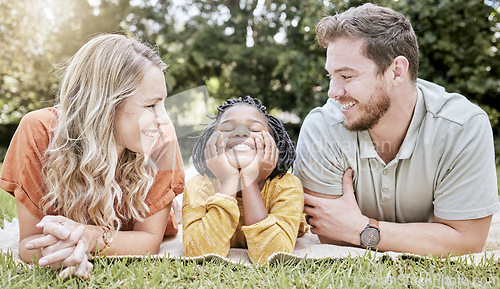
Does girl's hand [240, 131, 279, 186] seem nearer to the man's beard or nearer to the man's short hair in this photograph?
the man's beard

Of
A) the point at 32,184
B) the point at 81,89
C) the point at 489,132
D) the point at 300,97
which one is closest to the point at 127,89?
the point at 81,89

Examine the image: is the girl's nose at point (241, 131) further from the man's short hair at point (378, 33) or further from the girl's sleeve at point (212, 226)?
the man's short hair at point (378, 33)

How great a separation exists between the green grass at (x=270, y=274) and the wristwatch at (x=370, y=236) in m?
0.26

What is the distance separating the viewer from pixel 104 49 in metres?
2.49

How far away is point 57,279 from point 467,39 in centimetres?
796

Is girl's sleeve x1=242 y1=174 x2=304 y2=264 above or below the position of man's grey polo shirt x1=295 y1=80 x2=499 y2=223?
below

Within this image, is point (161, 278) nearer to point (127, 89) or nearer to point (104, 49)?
point (127, 89)

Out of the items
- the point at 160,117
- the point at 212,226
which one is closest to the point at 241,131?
the point at 160,117

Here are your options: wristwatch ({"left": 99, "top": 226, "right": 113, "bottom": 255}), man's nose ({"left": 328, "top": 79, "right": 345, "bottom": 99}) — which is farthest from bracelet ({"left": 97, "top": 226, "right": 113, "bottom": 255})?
man's nose ({"left": 328, "top": 79, "right": 345, "bottom": 99})

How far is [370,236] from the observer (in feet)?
8.68

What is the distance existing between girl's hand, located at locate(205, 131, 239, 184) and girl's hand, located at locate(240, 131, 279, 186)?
71 millimetres

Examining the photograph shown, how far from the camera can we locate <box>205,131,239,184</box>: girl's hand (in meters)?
2.58

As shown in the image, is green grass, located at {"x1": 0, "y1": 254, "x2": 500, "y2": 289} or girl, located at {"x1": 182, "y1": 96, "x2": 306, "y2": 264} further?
girl, located at {"x1": 182, "y1": 96, "x2": 306, "y2": 264}

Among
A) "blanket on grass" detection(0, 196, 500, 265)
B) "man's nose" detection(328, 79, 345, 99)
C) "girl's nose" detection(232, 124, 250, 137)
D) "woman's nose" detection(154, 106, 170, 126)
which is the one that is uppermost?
"man's nose" detection(328, 79, 345, 99)
